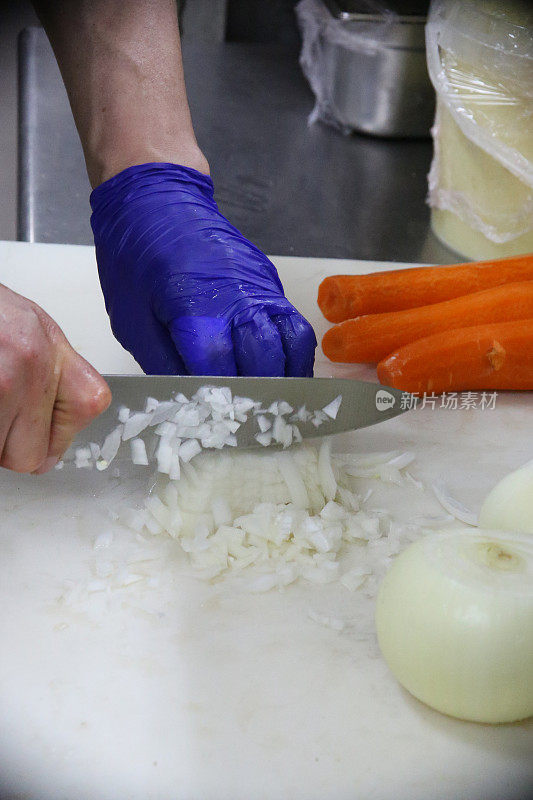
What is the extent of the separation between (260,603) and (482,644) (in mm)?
284

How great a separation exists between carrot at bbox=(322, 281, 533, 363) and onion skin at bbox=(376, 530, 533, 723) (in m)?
0.59

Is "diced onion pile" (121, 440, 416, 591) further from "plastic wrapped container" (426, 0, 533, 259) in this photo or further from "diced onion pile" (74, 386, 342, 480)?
"plastic wrapped container" (426, 0, 533, 259)

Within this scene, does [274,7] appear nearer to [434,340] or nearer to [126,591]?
[434,340]

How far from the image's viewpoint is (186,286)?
3.54ft

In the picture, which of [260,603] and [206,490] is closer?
[260,603]

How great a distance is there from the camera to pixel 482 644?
67cm

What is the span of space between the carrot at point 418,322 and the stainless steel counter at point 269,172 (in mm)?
542

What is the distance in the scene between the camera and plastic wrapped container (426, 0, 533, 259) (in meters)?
1.51

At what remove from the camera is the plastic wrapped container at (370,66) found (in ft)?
6.72

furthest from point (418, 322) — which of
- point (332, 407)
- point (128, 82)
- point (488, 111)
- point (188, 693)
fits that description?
point (188, 693)

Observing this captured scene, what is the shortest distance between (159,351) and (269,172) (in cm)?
124

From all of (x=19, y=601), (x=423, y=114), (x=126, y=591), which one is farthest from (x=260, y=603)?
(x=423, y=114)

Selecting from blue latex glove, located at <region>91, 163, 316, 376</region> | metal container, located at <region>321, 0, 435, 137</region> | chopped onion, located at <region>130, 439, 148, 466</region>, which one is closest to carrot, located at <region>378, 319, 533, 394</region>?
blue latex glove, located at <region>91, 163, 316, 376</region>

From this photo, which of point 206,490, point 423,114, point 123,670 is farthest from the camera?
point 423,114
